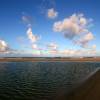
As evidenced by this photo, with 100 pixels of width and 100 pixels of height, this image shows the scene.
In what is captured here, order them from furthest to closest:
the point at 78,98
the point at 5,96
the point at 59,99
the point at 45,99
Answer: the point at 5,96, the point at 45,99, the point at 59,99, the point at 78,98

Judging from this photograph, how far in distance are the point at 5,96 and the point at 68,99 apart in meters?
10.3

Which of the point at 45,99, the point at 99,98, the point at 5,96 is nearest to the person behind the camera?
the point at 99,98

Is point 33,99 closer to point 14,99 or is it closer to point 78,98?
point 14,99

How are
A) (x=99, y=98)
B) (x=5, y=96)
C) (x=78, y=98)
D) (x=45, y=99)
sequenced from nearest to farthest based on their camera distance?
(x=99, y=98)
(x=78, y=98)
(x=45, y=99)
(x=5, y=96)

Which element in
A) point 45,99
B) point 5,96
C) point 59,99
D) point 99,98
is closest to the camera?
point 99,98

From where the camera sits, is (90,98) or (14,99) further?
(14,99)

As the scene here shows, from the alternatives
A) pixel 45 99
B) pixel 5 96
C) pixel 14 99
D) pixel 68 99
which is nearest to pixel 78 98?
pixel 68 99

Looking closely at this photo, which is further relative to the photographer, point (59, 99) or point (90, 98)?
point (59, 99)

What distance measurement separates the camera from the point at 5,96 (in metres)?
26.3

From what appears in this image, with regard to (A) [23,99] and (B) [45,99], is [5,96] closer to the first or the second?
(A) [23,99]

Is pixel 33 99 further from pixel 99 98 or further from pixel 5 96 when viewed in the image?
pixel 99 98

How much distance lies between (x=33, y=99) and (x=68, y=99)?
5.71 meters

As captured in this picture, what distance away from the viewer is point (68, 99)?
2061 centimetres

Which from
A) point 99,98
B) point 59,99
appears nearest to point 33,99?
point 59,99
